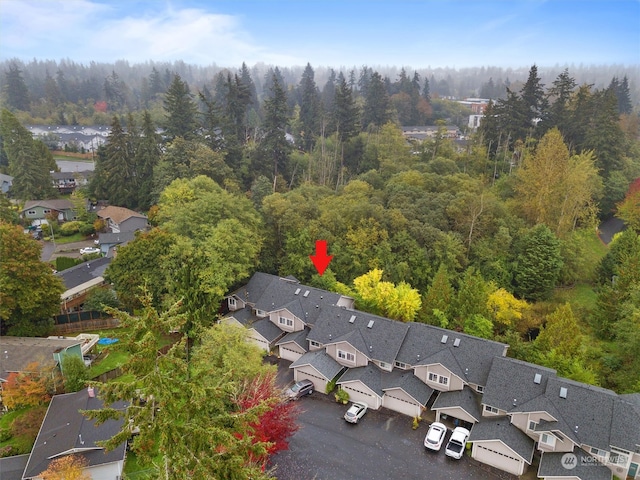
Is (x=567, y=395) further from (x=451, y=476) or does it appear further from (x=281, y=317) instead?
(x=281, y=317)

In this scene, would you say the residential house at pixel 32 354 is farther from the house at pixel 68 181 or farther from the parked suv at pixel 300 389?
the house at pixel 68 181

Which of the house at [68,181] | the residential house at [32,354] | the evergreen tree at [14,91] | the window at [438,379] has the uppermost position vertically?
the evergreen tree at [14,91]

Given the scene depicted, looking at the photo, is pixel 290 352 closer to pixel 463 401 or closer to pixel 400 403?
pixel 400 403

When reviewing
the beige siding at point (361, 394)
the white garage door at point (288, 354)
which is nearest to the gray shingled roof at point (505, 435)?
the beige siding at point (361, 394)

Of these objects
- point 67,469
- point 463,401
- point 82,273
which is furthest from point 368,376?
point 82,273

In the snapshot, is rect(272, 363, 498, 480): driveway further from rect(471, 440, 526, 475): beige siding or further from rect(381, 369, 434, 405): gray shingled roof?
rect(381, 369, 434, 405): gray shingled roof
